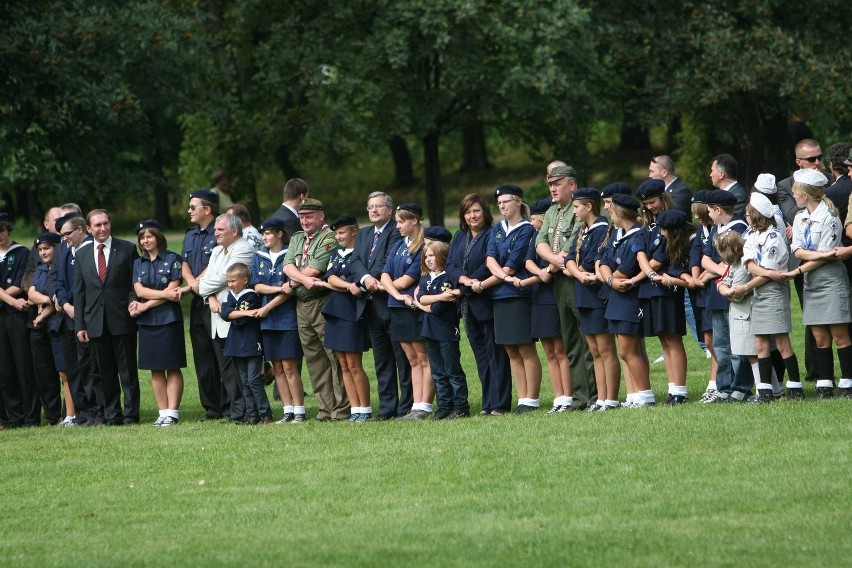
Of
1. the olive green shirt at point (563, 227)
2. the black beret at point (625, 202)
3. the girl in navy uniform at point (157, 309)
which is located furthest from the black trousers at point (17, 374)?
the black beret at point (625, 202)

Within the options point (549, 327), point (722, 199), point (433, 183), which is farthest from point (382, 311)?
point (433, 183)

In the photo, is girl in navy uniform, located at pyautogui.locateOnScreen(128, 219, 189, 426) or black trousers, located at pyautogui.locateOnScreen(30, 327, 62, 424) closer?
girl in navy uniform, located at pyautogui.locateOnScreen(128, 219, 189, 426)

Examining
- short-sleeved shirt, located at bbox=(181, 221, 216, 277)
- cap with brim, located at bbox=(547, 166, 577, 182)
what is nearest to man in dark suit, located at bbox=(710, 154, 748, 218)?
cap with brim, located at bbox=(547, 166, 577, 182)

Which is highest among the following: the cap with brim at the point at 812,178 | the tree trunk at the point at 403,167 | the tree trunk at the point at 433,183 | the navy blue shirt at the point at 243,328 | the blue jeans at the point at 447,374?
the tree trunk at the point at 403,167

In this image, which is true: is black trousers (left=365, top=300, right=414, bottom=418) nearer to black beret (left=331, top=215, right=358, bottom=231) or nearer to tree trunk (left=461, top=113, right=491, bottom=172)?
black beret (left=331, top=215, right=358, bottom=231)

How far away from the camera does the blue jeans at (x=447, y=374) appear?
42.9ft

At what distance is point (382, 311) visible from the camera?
44.2 ft

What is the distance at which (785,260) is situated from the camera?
1170 cm

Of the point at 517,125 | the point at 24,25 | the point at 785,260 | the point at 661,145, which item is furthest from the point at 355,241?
the point at 661,145

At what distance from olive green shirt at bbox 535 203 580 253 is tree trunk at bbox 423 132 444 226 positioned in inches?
793

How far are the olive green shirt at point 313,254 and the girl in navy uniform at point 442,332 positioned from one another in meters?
1.06

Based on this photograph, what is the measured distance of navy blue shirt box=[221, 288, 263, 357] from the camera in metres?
13.8

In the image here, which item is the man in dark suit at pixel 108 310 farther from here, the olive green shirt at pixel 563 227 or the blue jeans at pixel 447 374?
the olive green shirt at pixel 563 227

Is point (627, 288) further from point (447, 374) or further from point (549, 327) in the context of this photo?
point (447, 374)
